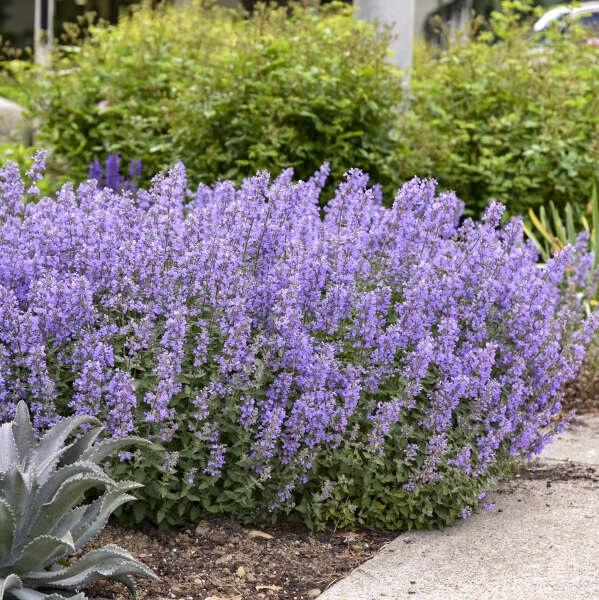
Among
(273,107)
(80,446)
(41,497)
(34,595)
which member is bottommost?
(34,595)

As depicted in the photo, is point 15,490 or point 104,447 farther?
point 104,447

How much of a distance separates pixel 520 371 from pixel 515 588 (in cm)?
92

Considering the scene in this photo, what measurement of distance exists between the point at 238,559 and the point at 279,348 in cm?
80

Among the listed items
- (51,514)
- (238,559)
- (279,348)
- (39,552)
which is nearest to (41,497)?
(51,514)

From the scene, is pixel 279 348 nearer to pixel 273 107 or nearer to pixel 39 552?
pixel 39 552

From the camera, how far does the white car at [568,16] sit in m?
9.05

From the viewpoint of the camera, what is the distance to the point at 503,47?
26.9 feet

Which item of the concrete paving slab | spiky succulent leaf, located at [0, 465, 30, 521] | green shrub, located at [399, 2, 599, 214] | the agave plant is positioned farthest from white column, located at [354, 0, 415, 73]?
spiky succulent leaf, located at [0, 465, 30, 521]

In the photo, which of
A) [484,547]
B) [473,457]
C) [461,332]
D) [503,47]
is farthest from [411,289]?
[503,47]

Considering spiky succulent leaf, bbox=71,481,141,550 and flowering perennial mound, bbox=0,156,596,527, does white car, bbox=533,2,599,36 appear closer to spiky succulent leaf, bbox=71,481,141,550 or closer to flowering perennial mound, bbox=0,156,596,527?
flowering perennial mound, bbox=0,156,596,527

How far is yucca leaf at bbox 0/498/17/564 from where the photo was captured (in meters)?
2.54

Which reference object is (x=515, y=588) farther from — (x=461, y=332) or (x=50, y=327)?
(x=50, y=327)

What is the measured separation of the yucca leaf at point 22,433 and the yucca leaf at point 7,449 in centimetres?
8

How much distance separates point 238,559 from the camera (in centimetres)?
329
